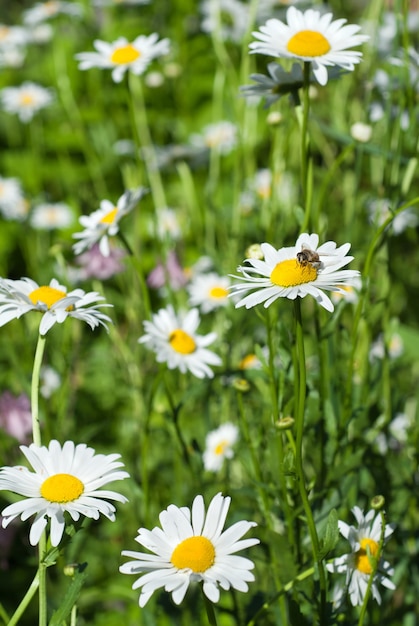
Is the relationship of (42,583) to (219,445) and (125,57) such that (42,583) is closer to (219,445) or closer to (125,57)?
(219,445)

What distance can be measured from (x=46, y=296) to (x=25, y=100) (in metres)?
1.56

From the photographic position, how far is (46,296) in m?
0.78

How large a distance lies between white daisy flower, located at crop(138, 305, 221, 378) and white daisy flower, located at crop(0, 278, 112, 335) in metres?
0.21

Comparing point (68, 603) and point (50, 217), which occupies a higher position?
point (68, 603)

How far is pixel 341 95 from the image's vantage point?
1.74 meters

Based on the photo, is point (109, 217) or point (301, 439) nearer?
point (301, 439)

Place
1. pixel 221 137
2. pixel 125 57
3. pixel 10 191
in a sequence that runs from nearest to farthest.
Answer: pixel 125 57, pixel 221 137, pixel 10 191

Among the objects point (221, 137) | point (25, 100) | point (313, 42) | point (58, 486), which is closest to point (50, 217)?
point (25, 100)

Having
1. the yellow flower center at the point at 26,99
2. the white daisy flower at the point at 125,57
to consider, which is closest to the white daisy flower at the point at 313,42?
the white daisy flower at the point at 125,57

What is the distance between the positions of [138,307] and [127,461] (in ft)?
0.92

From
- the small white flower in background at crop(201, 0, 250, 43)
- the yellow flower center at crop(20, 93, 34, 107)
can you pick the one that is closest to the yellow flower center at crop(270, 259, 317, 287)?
the small white flower in background at crop(201, 0, 250, 43)

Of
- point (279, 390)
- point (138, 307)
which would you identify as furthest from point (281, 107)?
point (279, 390)

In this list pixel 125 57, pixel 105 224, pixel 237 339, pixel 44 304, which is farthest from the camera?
pixel 237 339

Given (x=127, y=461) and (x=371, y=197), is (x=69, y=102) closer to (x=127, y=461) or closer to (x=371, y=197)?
(x=371, y=197)
